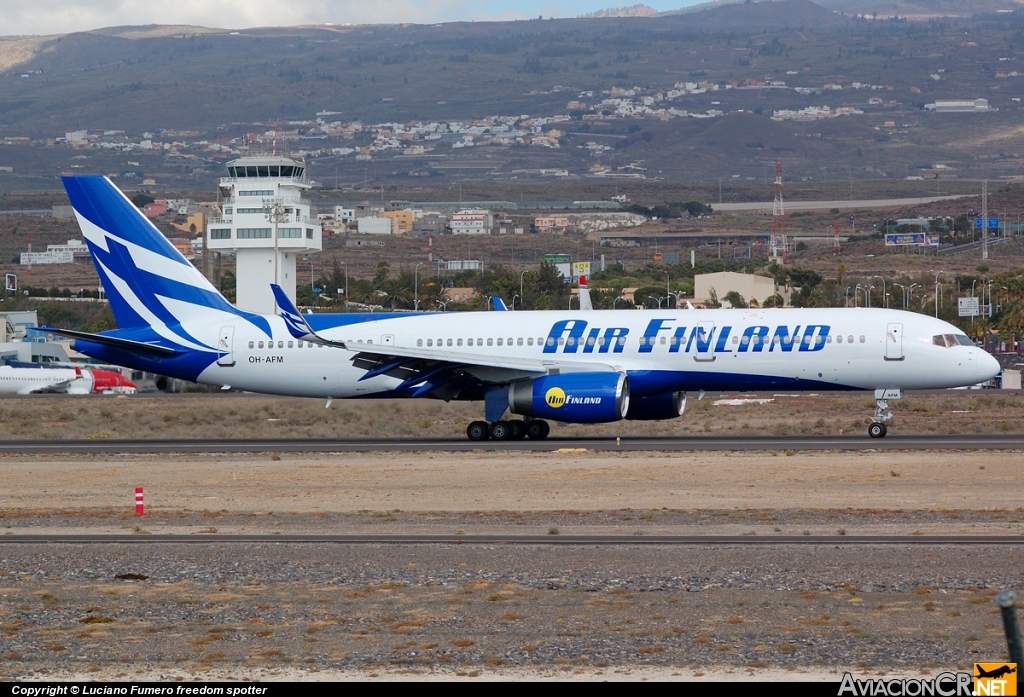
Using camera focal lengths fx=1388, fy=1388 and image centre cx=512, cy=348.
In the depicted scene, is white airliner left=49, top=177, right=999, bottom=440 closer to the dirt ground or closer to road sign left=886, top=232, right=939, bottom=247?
the dirt ground

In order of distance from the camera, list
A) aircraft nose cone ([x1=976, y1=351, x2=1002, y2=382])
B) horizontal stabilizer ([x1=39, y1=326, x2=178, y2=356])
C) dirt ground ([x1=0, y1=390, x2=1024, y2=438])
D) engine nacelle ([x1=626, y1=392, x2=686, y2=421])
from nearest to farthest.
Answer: aircraft nose cone ([x1=976, y1=351, x2=1002, y2=382]) → engine nacelle ([x1=626, y1=392, x2=686, y2=421]) → horizontal stabilizer ([x1=39, y1=326, x2=178, y2=356]) → dirt ground ([x1=0, y1=390, x2=1024, y2=438])

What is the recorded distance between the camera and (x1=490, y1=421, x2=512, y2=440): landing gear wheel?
37.8 meters

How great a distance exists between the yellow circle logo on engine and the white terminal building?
213 feet

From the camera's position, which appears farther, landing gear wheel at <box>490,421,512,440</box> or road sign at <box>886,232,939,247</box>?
road sign at <box>886,232,939,247</box>

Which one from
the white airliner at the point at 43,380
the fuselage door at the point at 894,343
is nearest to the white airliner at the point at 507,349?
the fuselage door at the point at 894,343

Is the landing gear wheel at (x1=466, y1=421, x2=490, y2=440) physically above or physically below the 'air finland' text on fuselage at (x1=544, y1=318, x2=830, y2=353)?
below

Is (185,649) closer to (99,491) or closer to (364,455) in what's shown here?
(99,491)

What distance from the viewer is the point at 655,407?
38531 millimetres

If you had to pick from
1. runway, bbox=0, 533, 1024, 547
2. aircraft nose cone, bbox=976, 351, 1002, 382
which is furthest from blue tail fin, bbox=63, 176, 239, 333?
aircraft nose cone, bbox=976, 351, 1002, 382

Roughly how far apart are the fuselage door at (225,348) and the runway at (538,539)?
18.8 meters

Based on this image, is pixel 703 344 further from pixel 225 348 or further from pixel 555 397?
pixel 225 348

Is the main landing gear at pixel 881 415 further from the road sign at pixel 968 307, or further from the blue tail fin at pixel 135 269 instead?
the road sign at pixel 968 307

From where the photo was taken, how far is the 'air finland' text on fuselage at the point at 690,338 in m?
36.2

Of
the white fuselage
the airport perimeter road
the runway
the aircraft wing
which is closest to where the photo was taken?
the runway
